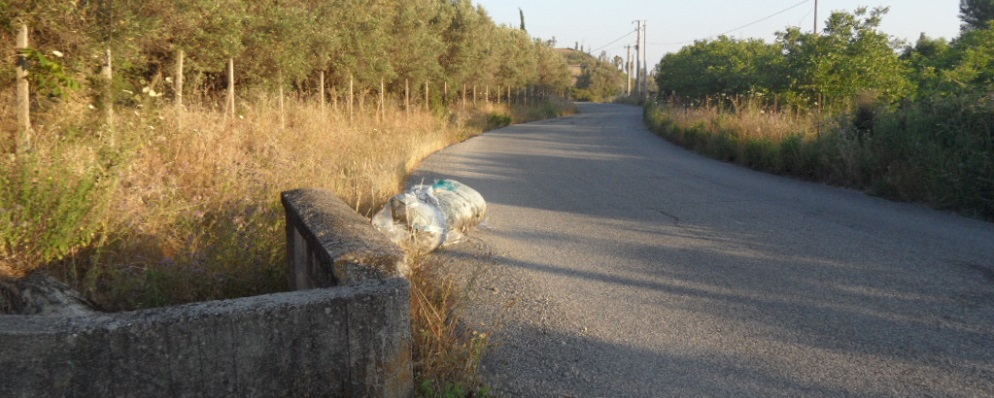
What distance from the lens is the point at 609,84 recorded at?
108750 millimetres

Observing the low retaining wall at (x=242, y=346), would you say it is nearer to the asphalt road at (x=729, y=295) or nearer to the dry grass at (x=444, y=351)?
the dry grass at (x=444, y=351)

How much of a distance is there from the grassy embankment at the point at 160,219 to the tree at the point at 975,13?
39.0 meters

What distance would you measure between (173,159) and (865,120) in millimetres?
11268

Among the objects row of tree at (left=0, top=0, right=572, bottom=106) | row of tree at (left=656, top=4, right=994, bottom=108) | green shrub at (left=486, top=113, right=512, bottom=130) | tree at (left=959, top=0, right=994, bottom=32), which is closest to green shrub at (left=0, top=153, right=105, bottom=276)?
row of tree at (left=0, top=0, right=572, bottom=106)

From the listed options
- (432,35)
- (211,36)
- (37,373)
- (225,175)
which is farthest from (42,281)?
(432,35)

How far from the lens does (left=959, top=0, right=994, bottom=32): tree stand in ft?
125

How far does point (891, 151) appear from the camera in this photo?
432 inches

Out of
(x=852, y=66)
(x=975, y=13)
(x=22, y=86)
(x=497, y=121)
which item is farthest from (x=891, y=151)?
(x=975, y=13)

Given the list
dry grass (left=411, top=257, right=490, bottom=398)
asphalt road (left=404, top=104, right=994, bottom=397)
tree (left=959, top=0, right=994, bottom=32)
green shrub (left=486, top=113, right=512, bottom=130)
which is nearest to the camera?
dry grass (left=411, top=257, right=490, bottom=398)

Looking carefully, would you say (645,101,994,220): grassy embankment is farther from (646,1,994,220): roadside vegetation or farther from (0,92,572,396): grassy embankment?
(0,92,572,396): grassy embankment

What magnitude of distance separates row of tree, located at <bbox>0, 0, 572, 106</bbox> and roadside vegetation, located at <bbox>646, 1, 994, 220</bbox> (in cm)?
890

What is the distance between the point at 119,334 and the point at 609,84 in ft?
358

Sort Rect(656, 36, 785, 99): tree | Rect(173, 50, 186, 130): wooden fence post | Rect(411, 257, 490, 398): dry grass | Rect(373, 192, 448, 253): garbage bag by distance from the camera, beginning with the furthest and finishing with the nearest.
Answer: Rect(656, 36, 785, 99): tree → Rect(173, 50, 186, 130): wooden fence post → Rect(373, 192, 448, 253): garbage bag → Rect(411, 257, 490, 398): dry grass

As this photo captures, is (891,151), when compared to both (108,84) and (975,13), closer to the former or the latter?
(108,84)
